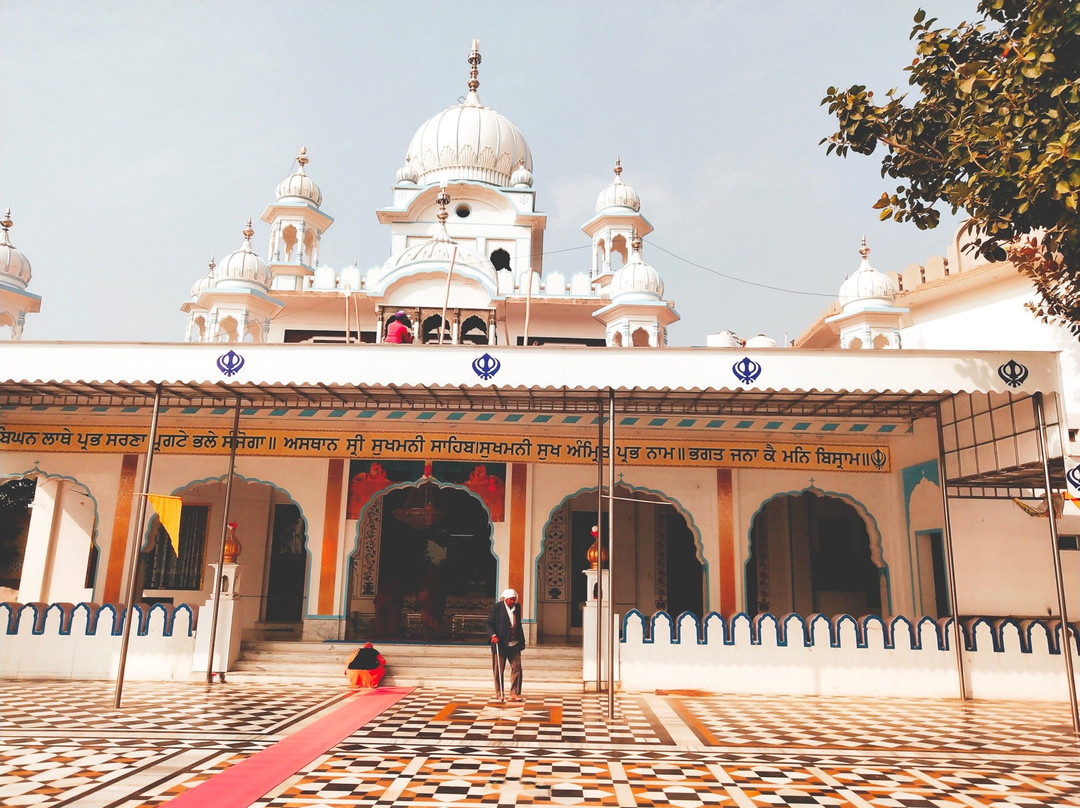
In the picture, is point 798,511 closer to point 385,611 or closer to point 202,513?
point 385,611

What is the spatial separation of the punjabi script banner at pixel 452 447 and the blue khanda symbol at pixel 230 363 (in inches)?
111

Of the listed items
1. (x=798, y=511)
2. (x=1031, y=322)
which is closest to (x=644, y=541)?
(x=798, y=511)

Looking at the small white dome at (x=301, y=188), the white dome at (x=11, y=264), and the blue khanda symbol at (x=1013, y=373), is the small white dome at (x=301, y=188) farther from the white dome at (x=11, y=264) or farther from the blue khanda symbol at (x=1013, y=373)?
the blue khanda symbol at (x=1013, y=373)

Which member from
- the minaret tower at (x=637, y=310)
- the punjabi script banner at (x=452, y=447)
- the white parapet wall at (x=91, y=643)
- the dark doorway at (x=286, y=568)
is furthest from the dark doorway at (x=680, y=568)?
the white parapet wall at (x=91, y=643)

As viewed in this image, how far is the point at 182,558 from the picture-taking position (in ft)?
37.9

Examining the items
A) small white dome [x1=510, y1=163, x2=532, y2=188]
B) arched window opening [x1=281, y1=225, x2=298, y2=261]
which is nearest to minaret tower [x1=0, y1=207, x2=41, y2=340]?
arched window opening [x1=281, y1=225, x2=298, y2=261]

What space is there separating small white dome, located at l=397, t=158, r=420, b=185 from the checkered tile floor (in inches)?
485

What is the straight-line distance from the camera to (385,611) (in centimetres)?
1078

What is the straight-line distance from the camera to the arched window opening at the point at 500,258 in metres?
16.9

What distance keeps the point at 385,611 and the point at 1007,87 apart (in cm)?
868

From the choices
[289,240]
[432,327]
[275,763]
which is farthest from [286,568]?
[289,240]

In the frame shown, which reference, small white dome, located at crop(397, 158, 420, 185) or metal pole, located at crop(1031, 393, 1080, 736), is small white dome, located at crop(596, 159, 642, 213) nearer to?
small white dome, located at crop(397, 158, 420, 185)

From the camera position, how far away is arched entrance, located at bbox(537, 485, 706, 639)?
37.5 ft

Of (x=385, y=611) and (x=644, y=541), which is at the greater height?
(x=644, y=541)
